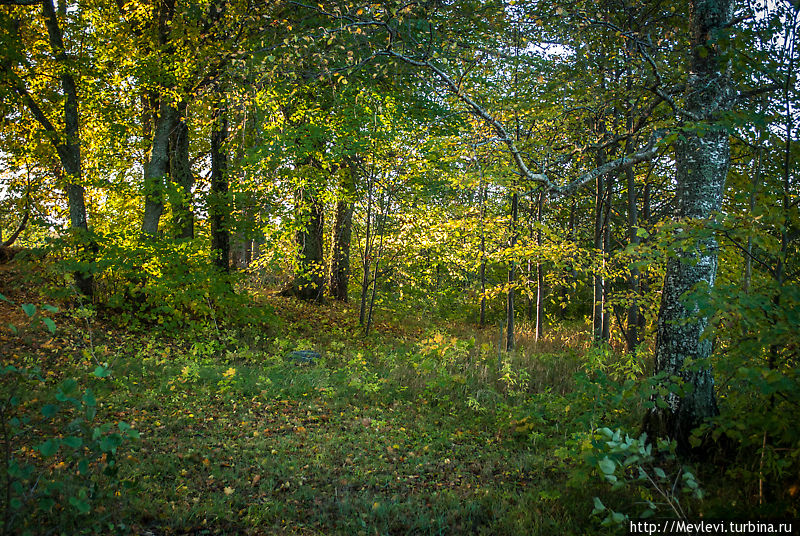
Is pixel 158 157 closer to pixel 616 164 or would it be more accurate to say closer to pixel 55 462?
pixel 55 462

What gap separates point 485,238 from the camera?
10.9 metres

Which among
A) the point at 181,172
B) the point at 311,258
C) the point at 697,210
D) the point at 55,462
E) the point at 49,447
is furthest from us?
the point at 311,258

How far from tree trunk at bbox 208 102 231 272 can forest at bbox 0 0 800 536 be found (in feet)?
0.24

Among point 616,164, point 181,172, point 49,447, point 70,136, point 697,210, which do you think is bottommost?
point 49,447

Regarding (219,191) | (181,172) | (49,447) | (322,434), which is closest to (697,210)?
(322,434)

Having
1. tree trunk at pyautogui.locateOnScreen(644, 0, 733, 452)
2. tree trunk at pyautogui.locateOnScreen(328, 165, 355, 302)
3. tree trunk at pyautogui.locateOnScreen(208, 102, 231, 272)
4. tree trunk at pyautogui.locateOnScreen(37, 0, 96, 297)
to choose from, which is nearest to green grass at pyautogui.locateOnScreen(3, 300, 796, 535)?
tree trunk at pyautogui.locateOnScreen(644, 0, 733, 452)

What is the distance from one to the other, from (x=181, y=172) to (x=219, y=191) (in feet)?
5.18

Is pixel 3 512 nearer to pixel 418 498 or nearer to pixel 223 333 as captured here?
pixel 418 498

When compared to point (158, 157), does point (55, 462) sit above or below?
below

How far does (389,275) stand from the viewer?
12766mm

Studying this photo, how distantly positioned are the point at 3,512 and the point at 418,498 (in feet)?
10.3

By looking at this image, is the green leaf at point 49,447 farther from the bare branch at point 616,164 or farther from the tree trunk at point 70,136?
the tree trunk at point 70,136

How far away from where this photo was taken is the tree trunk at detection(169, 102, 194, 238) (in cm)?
1046

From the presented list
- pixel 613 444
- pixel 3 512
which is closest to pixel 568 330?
pixel 613 444
